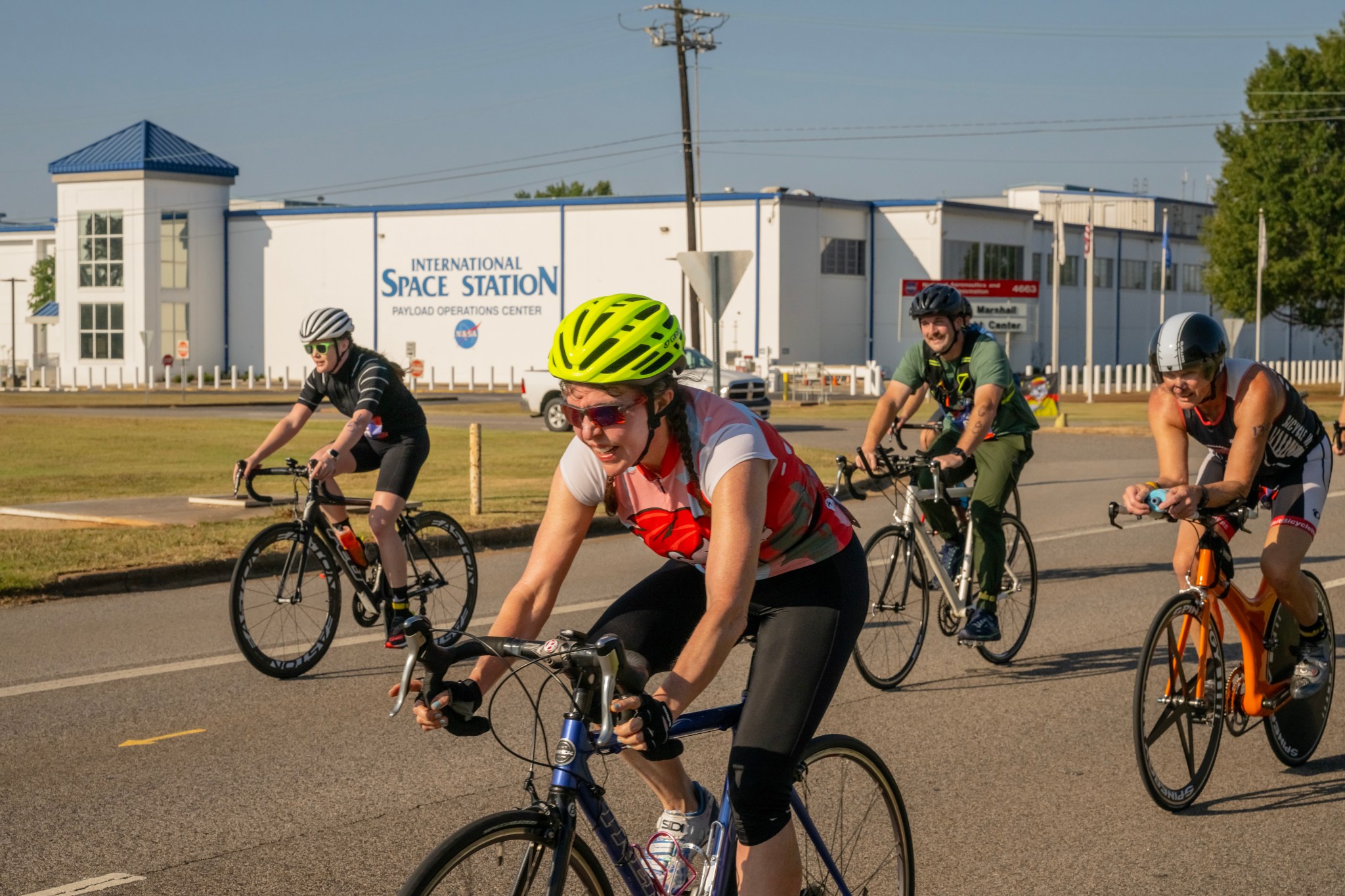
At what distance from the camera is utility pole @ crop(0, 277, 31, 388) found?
65.2 meters

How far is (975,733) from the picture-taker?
268 inches

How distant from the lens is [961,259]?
213 feet

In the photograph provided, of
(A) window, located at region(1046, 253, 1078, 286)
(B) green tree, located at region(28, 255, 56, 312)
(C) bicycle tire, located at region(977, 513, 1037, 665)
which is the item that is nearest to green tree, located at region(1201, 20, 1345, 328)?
(A) window, located at region(1046, 253, 1078, 286)

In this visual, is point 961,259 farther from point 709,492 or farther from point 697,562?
point 709,492

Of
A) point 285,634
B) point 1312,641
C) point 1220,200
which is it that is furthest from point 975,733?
point 1220,200

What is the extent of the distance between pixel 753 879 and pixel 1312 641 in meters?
3.48

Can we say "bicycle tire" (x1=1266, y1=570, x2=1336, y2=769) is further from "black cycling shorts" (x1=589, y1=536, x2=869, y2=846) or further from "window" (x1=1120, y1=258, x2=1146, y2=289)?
"window" (x1=1120, y1=258, x2=1146, y2=289)

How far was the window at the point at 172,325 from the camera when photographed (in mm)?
68250

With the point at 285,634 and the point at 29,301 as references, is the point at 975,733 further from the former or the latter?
the point at 29,301

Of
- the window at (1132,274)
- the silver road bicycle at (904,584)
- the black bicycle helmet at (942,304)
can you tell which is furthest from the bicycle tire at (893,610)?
the window at (1132,274)

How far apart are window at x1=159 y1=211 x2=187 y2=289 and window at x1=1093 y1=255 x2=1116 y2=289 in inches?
1691

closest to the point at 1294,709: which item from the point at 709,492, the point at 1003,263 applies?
the point at 709,492

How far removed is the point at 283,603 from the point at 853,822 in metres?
4.94

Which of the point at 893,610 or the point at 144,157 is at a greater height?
the point at 144,157
